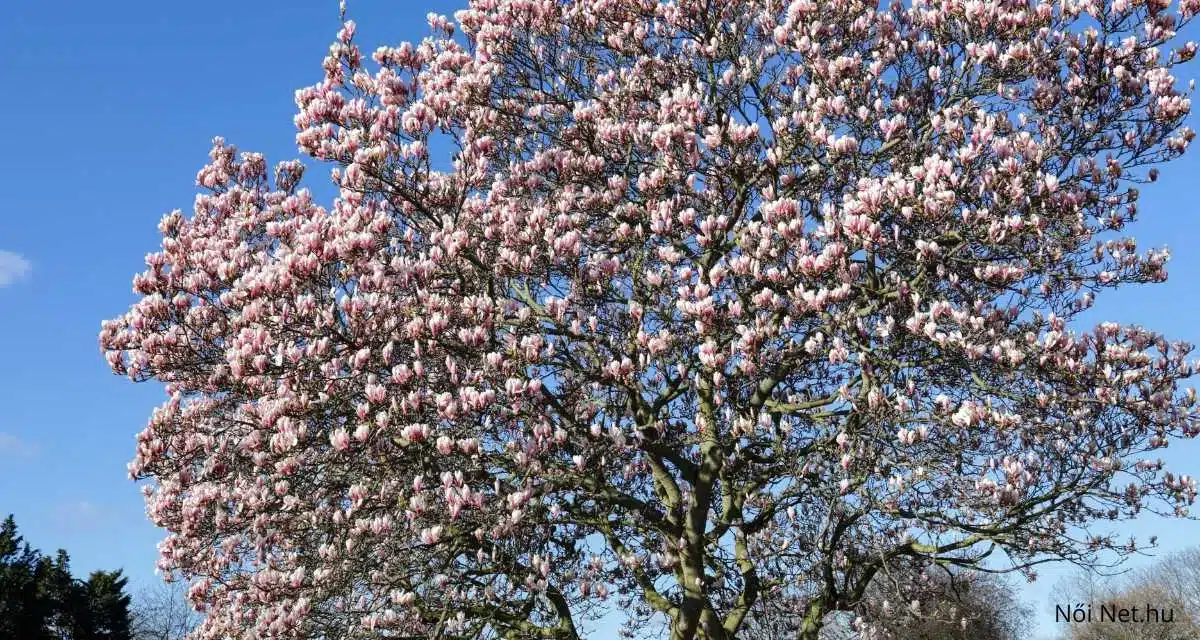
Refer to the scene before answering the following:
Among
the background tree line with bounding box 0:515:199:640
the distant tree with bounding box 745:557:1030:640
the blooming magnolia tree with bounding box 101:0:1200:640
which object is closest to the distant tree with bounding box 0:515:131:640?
the background tree line with bounding box 0:515:199:640

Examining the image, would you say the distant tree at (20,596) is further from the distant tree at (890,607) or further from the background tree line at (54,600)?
the distant tree at (890,607)

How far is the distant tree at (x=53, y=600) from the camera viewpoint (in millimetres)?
29312

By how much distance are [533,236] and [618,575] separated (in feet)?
18.5

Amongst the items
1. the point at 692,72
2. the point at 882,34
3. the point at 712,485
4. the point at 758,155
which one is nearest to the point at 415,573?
the point at 712,485

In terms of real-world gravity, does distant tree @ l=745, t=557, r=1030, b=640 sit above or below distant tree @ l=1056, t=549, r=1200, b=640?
below

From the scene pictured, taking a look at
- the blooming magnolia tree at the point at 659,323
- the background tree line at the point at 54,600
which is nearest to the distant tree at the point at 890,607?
the blooming magnolia tree at the point at 659,323

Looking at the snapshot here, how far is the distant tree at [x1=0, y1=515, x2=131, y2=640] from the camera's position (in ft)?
96.2

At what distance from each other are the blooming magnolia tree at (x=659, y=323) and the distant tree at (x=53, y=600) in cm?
2252

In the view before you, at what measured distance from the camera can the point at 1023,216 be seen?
959cm

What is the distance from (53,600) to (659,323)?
3042 cm

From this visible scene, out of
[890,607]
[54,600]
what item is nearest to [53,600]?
[54,600]

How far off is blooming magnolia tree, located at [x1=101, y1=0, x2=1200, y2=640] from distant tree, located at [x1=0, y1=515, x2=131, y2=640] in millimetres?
22521

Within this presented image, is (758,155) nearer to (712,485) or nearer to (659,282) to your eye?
(659,282)

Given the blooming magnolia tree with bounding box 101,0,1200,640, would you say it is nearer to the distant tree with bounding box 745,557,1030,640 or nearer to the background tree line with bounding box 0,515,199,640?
the distant tree with bounding box 745,557,1030,640
